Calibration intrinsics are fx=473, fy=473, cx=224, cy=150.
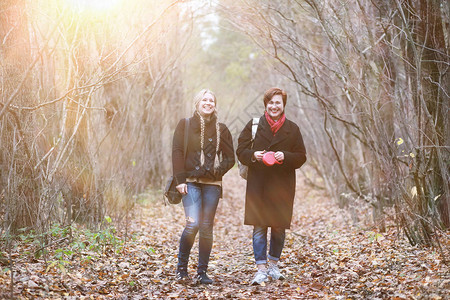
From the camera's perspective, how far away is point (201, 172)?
4.62 m

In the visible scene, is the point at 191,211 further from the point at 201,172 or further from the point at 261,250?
the point at 261,250

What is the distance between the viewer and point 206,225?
15.4 feet

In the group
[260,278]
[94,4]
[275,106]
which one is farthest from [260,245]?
[94,4]

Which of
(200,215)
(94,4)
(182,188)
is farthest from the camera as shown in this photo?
(94,4)

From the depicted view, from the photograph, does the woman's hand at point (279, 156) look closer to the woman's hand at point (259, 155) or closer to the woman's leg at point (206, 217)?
the woman's hand at point (259, 155)

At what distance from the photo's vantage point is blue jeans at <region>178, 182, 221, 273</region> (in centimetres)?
465

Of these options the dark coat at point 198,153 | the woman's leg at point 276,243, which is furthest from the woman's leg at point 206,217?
the woman's leg at point 276,243

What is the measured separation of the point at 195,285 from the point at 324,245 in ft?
8.45

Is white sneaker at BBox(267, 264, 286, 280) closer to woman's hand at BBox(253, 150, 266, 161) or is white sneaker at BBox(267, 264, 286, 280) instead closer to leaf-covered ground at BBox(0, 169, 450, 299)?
leaf-covered ground at BBox(0, 169, 450, 299)

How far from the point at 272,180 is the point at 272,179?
1cm

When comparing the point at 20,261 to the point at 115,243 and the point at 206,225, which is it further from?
the point at 206,225

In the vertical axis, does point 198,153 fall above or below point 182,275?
above

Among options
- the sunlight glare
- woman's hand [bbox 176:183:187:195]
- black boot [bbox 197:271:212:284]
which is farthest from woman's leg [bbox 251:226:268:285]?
the sunlight glare

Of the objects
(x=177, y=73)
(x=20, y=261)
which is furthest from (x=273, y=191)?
(x=177, y=73)
